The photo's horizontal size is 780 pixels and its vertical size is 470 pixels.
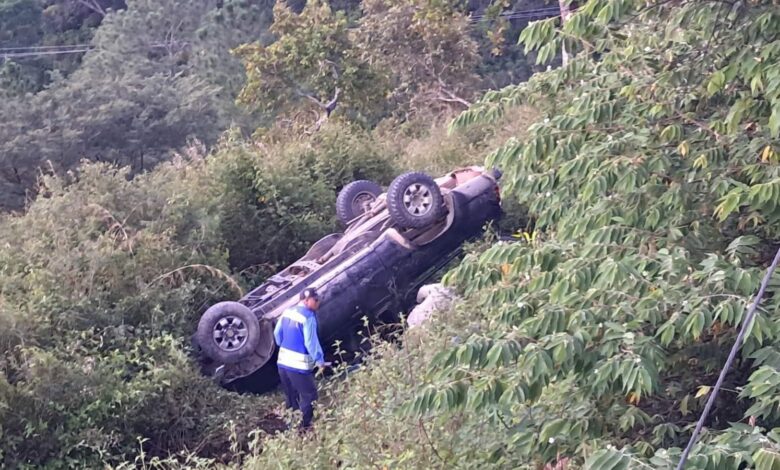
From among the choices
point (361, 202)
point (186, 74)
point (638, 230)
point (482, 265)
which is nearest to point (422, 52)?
point (361, 202)

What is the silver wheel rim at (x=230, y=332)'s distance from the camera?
983cm

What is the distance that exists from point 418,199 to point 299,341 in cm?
261

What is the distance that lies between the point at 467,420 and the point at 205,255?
18.8 feet

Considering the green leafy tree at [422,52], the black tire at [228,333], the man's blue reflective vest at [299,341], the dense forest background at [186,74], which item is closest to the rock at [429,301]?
the man's blue reflective vest at [299,341]

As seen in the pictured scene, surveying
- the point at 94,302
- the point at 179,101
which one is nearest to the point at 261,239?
the point at 94,302

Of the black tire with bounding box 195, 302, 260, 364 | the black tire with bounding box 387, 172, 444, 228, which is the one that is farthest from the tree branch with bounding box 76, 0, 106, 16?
the black tire with bounding box 195, 302, 260, 364

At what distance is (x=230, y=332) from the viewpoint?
9844 mm

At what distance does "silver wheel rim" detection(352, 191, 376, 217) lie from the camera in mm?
12398

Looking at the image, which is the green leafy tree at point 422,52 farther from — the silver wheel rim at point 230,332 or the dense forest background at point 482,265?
the silver wheel rim at point 230,332

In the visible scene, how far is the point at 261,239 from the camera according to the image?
12461mm

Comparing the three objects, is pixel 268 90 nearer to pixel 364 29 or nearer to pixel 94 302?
pixel 364 29

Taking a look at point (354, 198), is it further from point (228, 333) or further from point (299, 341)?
Answer: point (299, 341)

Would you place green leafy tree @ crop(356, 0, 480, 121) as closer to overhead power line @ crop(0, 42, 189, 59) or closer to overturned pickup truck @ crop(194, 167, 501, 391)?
overturned pickup truck @ crop(194, 167, 501, 391)

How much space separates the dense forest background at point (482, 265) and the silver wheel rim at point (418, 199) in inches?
67.2
